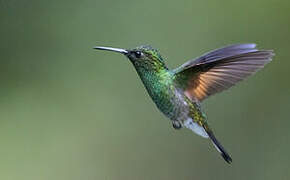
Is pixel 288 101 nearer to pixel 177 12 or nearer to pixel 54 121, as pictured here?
pixel 177 12

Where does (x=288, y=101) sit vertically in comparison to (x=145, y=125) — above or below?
below

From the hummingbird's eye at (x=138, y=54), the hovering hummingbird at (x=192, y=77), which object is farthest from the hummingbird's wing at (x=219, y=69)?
the hummingbird's eye at (x=138, y=54)

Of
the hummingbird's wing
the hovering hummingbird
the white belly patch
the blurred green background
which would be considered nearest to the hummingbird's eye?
the hovering hummingbird

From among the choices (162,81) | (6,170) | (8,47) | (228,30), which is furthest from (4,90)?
(162,81)

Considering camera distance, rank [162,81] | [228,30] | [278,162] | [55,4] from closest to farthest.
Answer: [162,81] → [278,162] → [228,30] → [55,4]

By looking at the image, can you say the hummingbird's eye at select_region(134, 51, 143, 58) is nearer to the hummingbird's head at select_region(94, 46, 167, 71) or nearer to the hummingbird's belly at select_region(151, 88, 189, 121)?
the hummingbird's head at select_region(94, 46, 167, 71)

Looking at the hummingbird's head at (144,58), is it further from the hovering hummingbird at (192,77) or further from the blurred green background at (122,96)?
the blurred green background at (122,96)

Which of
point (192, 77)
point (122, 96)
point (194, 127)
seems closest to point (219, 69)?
point (192, 77)
